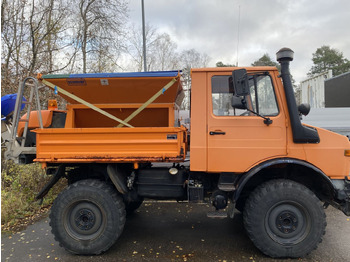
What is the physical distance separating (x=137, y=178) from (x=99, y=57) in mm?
10522

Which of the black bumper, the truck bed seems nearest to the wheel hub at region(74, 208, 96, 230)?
the truck bed

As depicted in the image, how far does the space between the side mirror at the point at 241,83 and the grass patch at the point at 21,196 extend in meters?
4.37

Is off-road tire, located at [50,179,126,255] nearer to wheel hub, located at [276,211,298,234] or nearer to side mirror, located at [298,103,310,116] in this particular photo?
wheel hub, located at [276,211,298,234]

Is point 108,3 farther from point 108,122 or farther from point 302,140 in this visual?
point 302,140

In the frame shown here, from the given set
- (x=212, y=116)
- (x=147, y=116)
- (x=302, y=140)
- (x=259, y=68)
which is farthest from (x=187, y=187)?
(x=259, y=68)

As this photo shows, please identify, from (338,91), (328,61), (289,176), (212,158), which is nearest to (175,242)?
(212,158)

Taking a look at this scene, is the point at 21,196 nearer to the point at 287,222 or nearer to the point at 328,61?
the point at 287,222

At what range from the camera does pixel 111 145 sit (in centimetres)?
367

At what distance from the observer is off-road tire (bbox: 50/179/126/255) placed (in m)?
3.71

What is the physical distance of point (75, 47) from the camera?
12.0m

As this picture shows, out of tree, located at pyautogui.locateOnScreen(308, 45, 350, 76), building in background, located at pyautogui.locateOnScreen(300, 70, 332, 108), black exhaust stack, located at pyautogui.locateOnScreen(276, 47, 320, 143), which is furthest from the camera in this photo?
tree, located at pyautogui.locateOnScreen(308, 45, 350, 76)

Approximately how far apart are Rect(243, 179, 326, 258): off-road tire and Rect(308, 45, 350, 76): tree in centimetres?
3251

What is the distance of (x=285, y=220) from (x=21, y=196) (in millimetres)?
5088

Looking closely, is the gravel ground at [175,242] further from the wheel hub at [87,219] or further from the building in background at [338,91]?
the building in background at [338,91]
